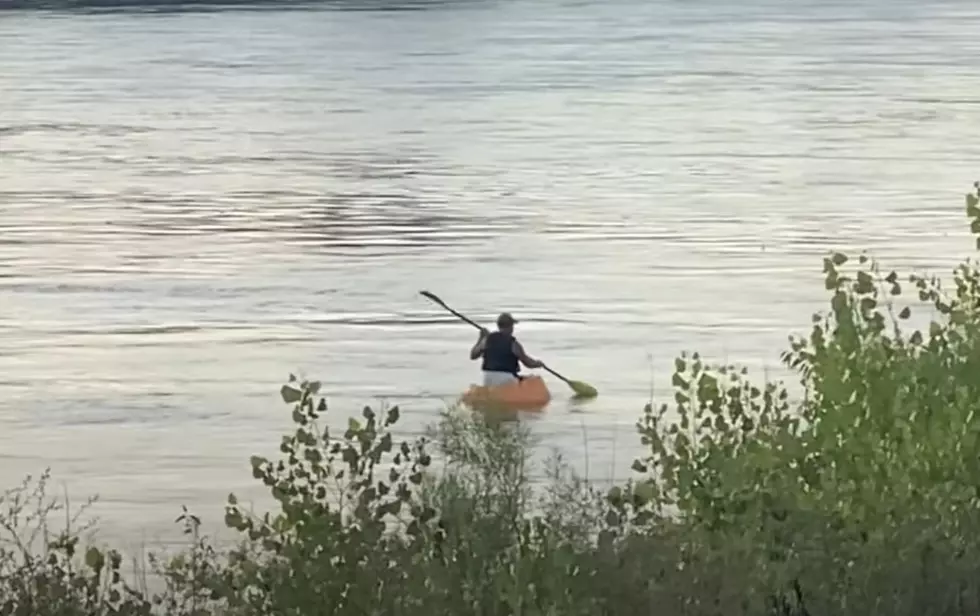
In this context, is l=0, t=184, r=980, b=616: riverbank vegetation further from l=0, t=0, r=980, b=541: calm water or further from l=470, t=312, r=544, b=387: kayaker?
l=470, t=312, r=544, b=387: kayaker

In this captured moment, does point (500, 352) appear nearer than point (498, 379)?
No

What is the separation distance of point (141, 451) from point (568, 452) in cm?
371

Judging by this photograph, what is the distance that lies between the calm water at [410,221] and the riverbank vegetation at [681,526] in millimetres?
6720

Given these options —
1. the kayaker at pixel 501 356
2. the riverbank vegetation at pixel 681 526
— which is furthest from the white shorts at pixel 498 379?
the riverbank vegetation at pixel 681 526

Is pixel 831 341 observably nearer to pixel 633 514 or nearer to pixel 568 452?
pixel 633 514

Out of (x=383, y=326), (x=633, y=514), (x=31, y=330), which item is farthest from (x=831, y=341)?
(x=31, y=330)

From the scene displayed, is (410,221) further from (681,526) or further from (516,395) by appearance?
(681,526)

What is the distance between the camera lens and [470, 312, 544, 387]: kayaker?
2056cm

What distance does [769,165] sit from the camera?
138 ft

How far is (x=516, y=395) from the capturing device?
806 inches

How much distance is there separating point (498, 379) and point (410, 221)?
14902 millimetres

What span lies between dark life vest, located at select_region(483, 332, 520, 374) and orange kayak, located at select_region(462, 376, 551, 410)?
0.19m

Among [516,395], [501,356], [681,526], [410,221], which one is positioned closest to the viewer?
[681,526]

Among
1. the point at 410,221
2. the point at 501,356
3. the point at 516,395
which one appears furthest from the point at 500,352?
the point at 410,221
